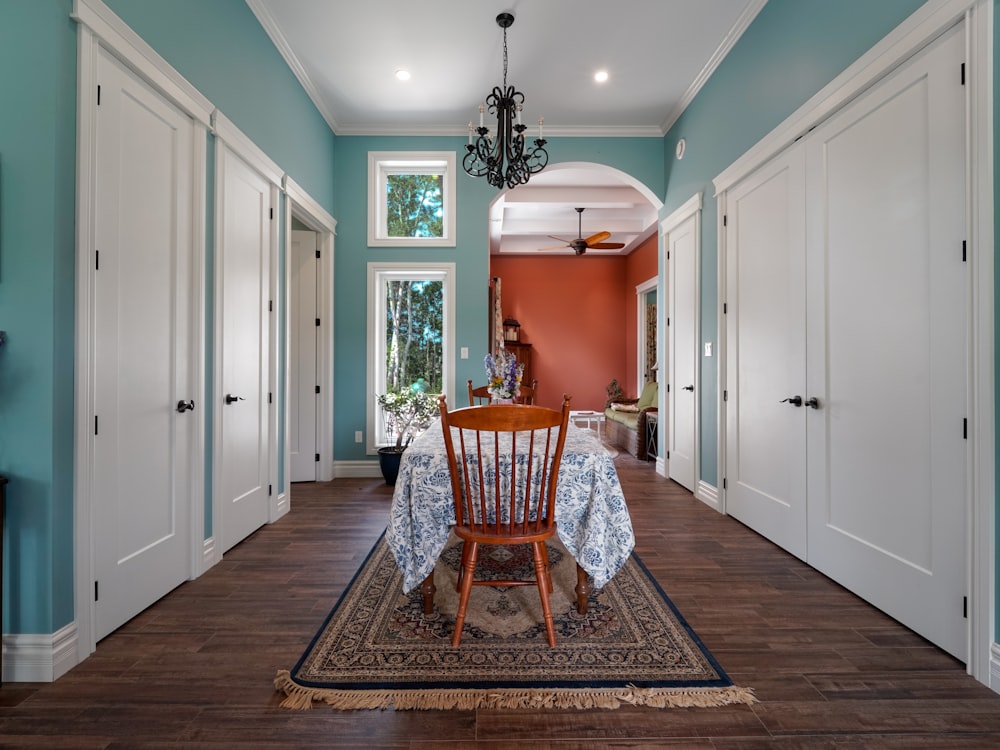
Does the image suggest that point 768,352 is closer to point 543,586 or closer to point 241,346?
point 543,586

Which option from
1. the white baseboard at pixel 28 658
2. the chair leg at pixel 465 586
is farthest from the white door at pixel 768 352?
the white baseboard at pixel 28 658

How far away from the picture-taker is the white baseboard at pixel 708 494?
367cm

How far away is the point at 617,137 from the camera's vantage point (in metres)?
4.79

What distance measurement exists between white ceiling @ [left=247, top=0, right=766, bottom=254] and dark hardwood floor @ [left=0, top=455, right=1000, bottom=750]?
11.2 feet

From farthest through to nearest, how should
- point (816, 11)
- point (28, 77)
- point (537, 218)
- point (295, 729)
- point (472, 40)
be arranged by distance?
point (537, 218)
point (472, 40)
point (816, 11)
point (28, 77)
point (295, 729)

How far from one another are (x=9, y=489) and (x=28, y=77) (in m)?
1.40

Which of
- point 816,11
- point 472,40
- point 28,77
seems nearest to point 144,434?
point 28,77

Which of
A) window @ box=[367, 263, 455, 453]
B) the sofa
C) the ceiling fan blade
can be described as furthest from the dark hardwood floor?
the ceiling fan blade

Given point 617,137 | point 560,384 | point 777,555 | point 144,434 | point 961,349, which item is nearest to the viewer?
point 961,349

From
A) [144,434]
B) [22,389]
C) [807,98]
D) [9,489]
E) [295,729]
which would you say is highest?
[807,98]

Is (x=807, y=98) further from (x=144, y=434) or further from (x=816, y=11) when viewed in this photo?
(x=144, y=434)

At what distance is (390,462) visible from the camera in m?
4.34

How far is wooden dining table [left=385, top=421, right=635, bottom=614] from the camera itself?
193 centimetres

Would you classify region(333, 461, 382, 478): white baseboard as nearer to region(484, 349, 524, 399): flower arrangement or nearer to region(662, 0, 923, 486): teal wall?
region(484, 349, 524, 399): flower arrangement
